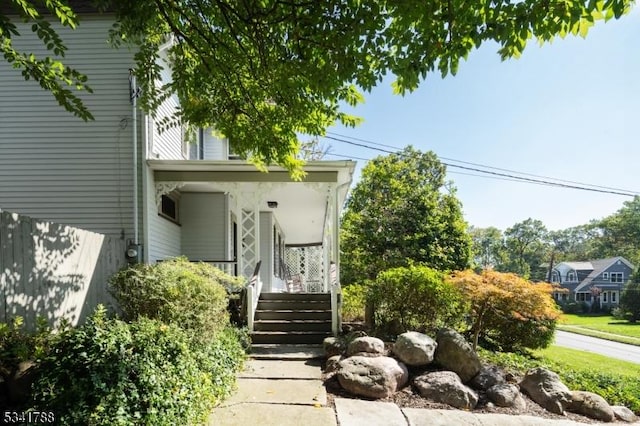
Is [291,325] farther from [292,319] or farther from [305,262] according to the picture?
[305,262]

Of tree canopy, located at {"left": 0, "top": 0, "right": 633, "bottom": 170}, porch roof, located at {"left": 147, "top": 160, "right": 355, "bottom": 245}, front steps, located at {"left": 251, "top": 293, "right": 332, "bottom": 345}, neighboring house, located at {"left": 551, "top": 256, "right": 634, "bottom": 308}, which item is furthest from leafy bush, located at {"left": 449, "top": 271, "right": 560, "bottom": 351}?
neighboring house, located at {"left": 551, "top": 256, "right": 634, "bottom": 308}

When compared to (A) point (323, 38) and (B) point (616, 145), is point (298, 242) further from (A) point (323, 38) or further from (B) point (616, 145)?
(A) point (323, 38)

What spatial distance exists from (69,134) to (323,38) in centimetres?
677

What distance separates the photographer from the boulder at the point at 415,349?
621cm

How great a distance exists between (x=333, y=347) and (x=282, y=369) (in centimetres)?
104

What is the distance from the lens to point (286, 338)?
7.80 metres

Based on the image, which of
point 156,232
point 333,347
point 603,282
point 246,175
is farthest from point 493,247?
point 156,232

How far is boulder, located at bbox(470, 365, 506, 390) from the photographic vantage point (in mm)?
5949

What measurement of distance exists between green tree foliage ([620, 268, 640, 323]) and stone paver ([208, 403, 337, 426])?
3843 centimetres

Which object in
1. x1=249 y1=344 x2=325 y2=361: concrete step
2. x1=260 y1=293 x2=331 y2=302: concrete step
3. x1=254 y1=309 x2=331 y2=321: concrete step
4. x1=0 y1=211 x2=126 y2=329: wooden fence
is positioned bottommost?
x1=249 y1=344 x2=325 y2=361: concrete step

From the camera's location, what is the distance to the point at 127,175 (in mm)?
8359

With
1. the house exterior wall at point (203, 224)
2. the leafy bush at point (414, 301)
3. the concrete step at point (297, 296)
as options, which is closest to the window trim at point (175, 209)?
the house exterior wall at point (203, 224)

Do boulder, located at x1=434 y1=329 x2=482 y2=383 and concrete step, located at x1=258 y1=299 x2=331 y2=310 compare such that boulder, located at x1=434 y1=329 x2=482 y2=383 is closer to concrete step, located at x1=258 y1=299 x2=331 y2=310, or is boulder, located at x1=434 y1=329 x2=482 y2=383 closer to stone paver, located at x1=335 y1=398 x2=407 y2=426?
stone paver, located at x1=335 y1=398 x2=407 y2=426

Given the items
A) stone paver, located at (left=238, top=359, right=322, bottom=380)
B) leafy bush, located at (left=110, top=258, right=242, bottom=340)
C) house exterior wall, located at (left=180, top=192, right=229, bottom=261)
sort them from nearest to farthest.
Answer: leafy bush, located at (left=110, top=258, right=242, bottom=340) → stone paver, located at (left=238, top=359, right=322, bottom=380) → house exterior wall, located at (left=180, top=192, right=229, bottom=261)
